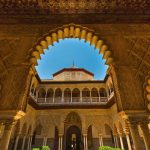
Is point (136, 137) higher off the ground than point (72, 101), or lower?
lower

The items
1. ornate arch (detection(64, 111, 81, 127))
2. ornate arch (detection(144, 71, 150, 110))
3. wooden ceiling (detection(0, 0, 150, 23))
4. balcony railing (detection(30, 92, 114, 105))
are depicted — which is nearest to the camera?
ornate arch (detection(144, 71, 150, 110))

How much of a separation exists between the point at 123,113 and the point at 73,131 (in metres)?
14.8

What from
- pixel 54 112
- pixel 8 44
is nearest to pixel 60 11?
pixel 8 44

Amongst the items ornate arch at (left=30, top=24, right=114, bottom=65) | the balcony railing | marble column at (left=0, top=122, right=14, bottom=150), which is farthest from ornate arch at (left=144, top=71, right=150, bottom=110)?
the balcony railing

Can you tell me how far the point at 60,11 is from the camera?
5.03m

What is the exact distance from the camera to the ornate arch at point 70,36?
441 cm

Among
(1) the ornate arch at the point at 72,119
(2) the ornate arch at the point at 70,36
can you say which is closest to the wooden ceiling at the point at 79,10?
(2) the ornate arch at the point at 70,36

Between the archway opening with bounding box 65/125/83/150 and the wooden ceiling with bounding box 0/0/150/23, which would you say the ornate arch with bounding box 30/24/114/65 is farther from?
the archway opening with bounding box 65/125/83/150

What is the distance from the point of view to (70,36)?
16.5 ft

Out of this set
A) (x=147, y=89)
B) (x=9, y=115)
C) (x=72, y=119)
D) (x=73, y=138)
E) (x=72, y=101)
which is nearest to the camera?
(x=9, y=115)

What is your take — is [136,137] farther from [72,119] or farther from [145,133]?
[72,119]

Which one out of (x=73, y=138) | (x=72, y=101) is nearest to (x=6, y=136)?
(x=72, y=101)

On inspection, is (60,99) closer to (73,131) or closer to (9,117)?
(73,131)

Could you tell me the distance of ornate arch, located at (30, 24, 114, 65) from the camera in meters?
4.41
